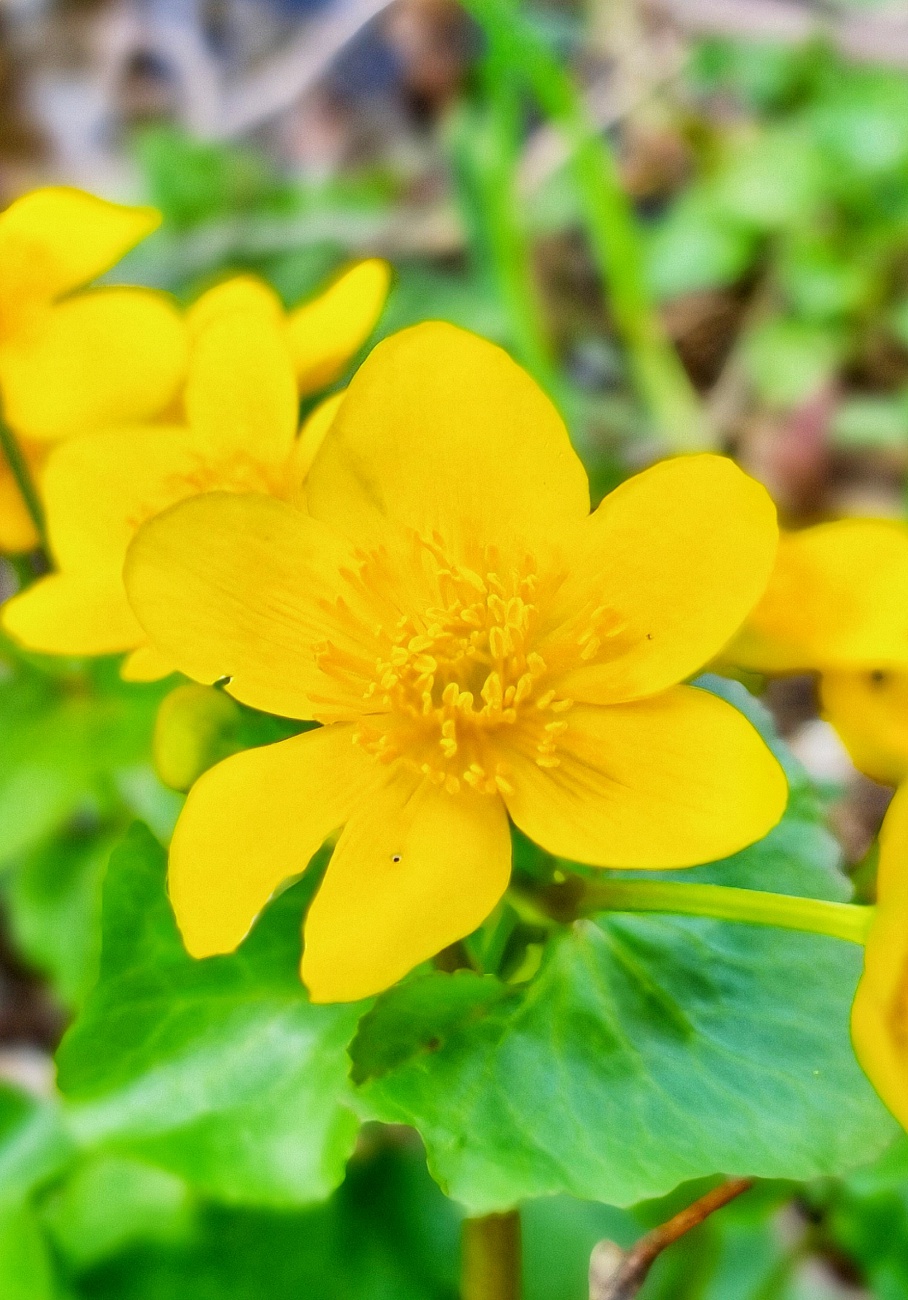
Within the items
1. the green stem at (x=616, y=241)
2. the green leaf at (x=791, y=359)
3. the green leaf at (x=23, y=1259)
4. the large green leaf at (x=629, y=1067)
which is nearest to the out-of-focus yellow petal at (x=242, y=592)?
the large green leaf at (x=629, y=1067)

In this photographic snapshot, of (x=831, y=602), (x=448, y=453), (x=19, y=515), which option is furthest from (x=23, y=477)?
(x=831, y=602)

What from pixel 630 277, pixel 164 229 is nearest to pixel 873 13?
pixel 630 277

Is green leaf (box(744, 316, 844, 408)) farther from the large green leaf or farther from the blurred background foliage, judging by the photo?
the large green leaf

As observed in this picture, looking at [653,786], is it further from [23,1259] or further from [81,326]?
[23,1259]

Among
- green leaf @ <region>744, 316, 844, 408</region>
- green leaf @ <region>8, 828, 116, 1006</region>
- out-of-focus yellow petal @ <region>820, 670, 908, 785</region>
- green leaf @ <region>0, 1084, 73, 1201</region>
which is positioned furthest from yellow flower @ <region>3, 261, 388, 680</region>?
green leaf @ <region>744, 316, 844, 408</region>

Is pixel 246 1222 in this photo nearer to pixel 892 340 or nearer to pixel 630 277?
pixel 630 277

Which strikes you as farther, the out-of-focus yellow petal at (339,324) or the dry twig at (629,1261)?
the out-of-focus yellow petal at (339,324)

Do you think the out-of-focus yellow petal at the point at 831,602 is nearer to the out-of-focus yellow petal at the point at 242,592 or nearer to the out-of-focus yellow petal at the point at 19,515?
the out-of-focus yellow petal at the point at 242,592
